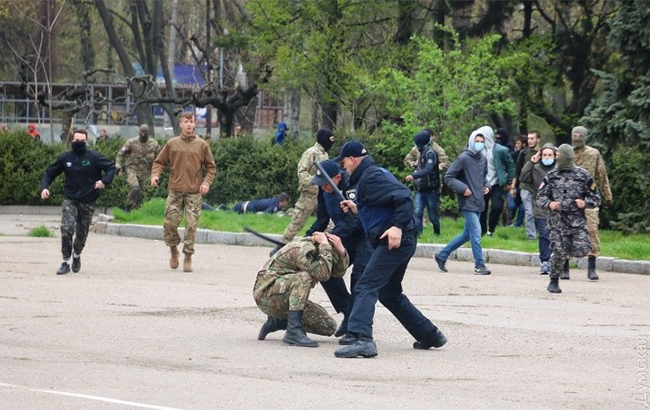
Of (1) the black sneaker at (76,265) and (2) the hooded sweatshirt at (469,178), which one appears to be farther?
(2) the hooded sweatshirt at (469,178)

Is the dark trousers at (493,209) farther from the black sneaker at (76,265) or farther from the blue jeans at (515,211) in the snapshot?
the black sneaker at (76,265)

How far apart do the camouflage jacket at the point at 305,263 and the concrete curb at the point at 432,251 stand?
29.0ft

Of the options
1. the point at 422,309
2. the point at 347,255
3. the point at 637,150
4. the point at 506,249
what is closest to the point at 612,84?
the point at 637,150

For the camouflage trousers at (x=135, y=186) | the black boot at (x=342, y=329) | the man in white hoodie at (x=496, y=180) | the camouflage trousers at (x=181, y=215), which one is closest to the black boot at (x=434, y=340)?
the black boot at (x=342, y=329)

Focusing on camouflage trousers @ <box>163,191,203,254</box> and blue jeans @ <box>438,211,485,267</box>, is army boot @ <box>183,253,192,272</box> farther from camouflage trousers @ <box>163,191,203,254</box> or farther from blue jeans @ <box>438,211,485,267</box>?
blue jeans @ <box>438,211,485,267</box>

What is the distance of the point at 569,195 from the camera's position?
15312mm


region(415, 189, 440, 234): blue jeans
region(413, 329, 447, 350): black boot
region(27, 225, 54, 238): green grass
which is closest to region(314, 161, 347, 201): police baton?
region(413, 329, 447, 350): black boot

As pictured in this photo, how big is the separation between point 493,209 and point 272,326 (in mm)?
12224

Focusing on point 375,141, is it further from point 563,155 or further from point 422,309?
point 422,309

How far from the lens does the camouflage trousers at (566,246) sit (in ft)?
49.9

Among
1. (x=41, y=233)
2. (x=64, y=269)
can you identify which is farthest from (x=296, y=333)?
(x=41, y=233)

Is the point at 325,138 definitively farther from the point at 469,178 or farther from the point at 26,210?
the point at 26,210

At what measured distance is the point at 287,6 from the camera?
33.1 meters

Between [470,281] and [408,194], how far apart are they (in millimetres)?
6935
